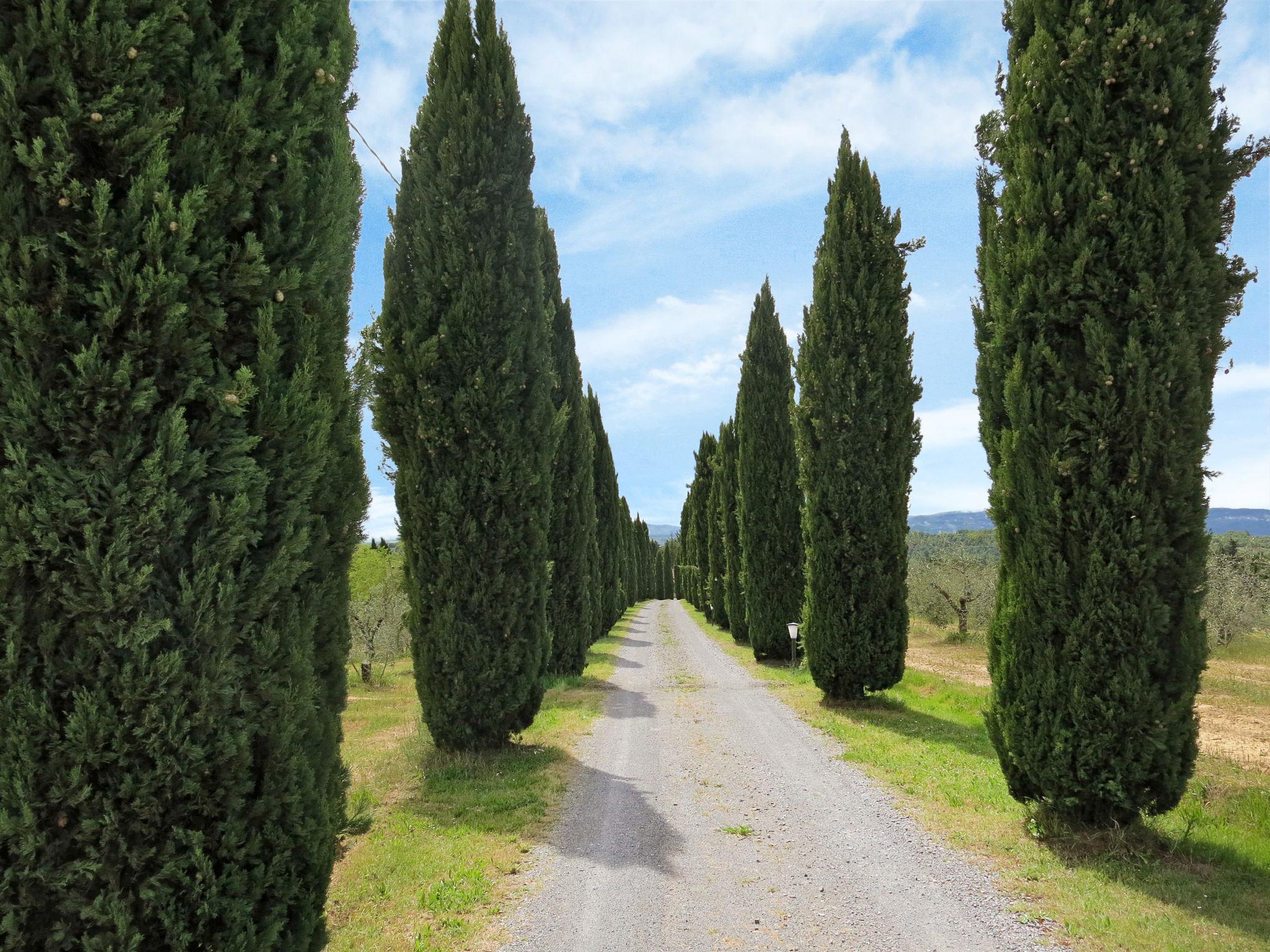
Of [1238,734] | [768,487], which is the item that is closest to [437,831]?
[1238,734]

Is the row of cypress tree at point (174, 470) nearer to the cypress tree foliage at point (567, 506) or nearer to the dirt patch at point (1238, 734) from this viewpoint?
the dirt patch at point (1238, 734)

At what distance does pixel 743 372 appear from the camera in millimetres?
18734

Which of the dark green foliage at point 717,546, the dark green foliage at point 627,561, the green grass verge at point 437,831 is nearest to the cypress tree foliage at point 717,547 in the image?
the dark green foliage at point 717,546

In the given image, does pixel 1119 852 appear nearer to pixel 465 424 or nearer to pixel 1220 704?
pixel 465 424

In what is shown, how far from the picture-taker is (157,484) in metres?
2.48

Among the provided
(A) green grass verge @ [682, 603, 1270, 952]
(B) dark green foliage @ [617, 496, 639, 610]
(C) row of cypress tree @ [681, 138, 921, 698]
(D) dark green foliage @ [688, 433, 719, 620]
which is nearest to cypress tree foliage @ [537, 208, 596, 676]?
(C) row of cypress tree @ [681, 138, 921, 698]

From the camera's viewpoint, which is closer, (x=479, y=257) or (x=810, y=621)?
(x=479, y=257)

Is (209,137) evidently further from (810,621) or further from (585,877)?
(810,621)

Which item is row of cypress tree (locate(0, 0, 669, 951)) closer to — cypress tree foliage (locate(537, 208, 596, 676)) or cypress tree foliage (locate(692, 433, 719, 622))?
cypress tree foliage (locate(537, 208, 596, 676))

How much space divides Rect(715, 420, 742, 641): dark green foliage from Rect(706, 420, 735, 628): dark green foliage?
0.06m

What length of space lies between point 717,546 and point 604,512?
7037 mm

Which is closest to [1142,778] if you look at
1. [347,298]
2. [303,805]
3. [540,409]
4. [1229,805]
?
[1229,805]

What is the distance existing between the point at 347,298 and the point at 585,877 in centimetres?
407

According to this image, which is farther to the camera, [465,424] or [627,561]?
[627,561]
